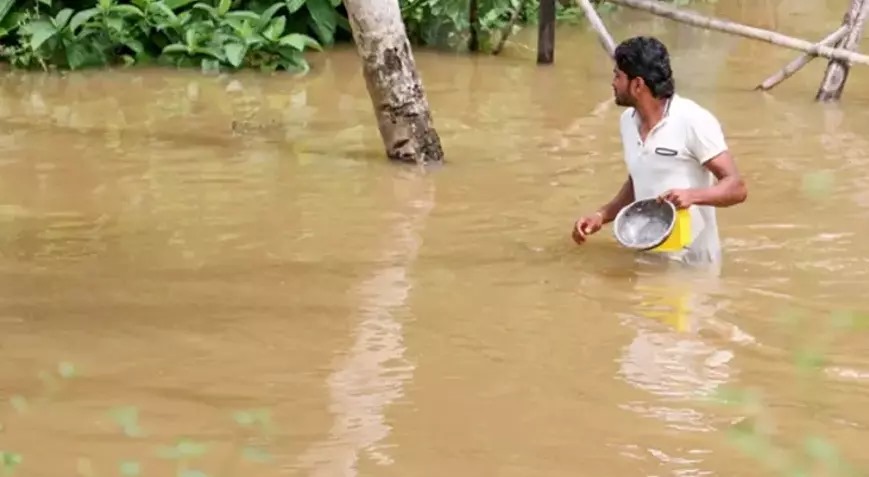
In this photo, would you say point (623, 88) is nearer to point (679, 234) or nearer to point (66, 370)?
point (679, 234)

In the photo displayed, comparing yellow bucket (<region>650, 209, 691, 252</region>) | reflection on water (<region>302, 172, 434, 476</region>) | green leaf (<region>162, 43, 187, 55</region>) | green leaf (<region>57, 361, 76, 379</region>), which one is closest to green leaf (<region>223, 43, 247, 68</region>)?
green leaf (<region>162, 43, 187, 55</region>)

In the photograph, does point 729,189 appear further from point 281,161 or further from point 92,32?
point 92,32

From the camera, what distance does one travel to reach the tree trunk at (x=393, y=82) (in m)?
7.86

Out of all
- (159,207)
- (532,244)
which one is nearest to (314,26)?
(159,207)

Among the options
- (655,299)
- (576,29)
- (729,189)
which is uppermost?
(729,189)

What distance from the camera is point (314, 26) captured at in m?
13.1

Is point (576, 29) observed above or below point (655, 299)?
below

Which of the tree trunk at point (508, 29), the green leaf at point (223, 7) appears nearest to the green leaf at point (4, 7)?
the green leaf at point (223, 7)

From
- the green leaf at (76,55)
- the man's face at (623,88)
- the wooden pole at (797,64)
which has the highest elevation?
the man's face at (623,88)

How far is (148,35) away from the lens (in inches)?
485

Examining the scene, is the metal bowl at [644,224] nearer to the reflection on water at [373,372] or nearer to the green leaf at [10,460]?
the reflection on water at [373,372]

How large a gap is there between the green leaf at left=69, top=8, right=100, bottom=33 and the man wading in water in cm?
742

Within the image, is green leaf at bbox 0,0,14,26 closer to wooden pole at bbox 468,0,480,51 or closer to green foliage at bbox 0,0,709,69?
green foliage at bbox 0,0,709,69

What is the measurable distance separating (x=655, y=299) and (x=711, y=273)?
1.40 feet
